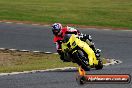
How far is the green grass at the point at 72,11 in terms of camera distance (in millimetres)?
41369

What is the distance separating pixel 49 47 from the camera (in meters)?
30.6

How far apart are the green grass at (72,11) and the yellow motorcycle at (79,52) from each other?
72.4 ft

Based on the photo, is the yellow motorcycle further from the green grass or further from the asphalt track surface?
the green grass

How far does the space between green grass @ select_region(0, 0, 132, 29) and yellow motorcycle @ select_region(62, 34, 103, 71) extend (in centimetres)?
2206

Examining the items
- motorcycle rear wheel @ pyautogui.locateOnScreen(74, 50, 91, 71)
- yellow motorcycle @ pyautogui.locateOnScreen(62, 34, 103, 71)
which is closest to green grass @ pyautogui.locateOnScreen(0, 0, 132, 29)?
yellow motorcycle @ pyautogui.locateOnScreen(62, 34, 103, 71)

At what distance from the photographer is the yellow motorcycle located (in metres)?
15.8

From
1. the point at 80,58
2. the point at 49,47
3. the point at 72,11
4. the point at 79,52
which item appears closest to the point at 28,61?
the point at 49,47

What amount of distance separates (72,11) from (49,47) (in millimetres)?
17250

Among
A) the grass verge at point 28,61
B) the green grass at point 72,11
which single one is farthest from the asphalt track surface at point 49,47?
the green grass at point 72,11

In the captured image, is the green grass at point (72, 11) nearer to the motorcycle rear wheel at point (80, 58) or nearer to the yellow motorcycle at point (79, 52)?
the yellow motorcycle at point (79, 52)

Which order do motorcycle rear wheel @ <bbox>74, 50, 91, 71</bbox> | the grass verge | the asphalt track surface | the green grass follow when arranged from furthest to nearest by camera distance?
the green grass, the grass verge, the asphalt track surface, motorcycle rear wheel @ <bbox>74, 50, 91, 71</bbox>

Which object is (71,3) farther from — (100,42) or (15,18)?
(100,42)

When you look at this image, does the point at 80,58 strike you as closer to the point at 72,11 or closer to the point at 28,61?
the point at 28,61

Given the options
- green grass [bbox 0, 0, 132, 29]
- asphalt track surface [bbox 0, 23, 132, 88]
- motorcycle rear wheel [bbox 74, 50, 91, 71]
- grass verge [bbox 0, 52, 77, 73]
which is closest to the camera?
motorcycle rear wheel [bbox 74, 50, 91, 71]
